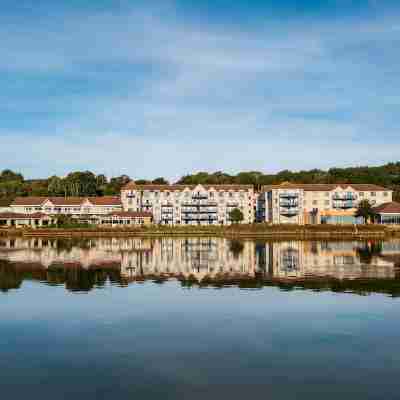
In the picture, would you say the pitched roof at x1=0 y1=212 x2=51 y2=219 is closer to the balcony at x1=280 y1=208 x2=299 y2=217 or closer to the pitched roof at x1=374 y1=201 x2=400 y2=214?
the balcony at x1=280 y1=208 x2=299 y2=217

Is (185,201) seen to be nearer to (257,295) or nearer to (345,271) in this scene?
(345,271)

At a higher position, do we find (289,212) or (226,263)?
(289,212)

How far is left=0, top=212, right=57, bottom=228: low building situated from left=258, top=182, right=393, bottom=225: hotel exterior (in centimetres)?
4156

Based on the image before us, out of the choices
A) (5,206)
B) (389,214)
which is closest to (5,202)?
(5,206)

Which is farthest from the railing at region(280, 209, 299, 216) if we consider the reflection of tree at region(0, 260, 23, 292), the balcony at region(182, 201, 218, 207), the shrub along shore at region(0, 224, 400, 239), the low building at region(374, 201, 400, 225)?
the reflection of tree at region(0, 260, 23, 292)

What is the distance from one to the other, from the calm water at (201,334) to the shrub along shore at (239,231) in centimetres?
4400

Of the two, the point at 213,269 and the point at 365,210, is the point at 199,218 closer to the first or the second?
the point at 365,210

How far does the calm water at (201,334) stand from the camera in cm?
1164

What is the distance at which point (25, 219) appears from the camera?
9138 cm

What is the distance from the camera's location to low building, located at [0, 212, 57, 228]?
9019cm

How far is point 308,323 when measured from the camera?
57.9 feet

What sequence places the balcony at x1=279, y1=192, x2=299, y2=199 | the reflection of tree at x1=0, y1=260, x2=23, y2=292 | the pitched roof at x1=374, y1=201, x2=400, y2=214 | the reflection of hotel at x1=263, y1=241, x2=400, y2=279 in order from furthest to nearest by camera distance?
the balcony at x1=279, y1=192, x2=299, y2=199
the pitched roof at x1=374, y1=201, x2=400, y2=214
the reflection of hotel at x1=263, y1=241, x2=400, y2=279
the reflection of tree at x1=0, y1=260, x2=23, y2=292

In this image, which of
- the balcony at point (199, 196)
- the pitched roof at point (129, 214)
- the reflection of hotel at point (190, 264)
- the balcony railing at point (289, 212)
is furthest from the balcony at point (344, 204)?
the reflection of hotel at point (190, 264)

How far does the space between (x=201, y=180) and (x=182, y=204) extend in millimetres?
26455
